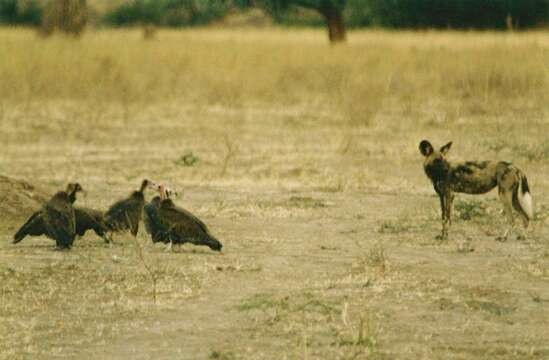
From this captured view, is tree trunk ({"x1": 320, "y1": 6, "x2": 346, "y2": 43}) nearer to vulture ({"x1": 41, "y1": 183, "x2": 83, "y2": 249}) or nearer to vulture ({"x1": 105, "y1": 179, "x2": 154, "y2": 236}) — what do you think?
vulture ({"x1": 105, "y1": 179, "x2": 154, "y2": 236})

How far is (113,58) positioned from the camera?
2388 cm

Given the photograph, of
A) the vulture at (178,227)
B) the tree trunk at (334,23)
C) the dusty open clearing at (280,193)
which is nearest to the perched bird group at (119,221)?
the vulture at (178,227)

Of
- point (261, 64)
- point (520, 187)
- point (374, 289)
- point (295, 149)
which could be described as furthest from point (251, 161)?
point (261, 64)

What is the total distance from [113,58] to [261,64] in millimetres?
2623

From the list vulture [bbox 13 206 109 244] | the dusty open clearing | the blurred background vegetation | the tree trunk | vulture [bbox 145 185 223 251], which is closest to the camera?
the dusty open clearing

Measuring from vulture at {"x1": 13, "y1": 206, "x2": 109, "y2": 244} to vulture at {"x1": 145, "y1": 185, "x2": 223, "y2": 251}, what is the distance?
21.1 inches

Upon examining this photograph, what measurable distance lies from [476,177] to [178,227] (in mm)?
2201

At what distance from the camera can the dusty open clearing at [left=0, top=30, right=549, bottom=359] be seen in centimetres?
731

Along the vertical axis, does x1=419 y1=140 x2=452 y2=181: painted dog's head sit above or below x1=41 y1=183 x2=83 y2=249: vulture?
above

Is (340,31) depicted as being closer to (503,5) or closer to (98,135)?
(503,5)

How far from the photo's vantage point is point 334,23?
124ft

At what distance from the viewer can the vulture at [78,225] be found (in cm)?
975

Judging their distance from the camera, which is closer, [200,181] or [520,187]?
[520,187]

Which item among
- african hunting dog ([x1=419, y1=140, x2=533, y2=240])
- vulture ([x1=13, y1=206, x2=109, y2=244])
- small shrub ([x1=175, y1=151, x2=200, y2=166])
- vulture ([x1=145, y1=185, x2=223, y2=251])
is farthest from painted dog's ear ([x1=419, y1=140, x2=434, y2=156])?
small shrub ([x1=175, y1=151, x2=200, y2=166])
